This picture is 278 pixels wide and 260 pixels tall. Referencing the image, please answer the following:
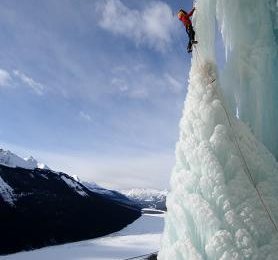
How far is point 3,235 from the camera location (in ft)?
299

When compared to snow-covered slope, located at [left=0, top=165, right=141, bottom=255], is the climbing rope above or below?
below

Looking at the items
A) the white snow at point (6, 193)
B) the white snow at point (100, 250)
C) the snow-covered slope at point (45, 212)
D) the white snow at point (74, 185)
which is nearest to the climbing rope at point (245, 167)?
the white snow at point (100, 250)

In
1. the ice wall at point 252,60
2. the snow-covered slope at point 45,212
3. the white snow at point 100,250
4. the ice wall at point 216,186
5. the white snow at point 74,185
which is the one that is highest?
the white snow at point 74,185

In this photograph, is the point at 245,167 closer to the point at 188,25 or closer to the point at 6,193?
the point at 188,25

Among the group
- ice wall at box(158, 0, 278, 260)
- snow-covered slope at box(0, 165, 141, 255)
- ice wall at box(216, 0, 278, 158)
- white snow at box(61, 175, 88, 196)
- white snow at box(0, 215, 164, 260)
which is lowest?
ice wall at box(158, 0, 278, 260)

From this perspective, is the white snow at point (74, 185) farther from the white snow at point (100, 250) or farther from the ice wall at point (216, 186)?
the ice wall at point (216, 186)

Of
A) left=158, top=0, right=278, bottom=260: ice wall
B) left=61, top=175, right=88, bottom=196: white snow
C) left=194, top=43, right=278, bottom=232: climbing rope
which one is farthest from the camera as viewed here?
left=61, top=175, right=88, bottom=196: white snow

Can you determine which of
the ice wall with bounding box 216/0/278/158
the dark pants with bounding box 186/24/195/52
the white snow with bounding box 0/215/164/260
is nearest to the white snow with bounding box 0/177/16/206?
the white snow with bounding box 0/215/164/260

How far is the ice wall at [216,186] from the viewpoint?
8320 millimetres

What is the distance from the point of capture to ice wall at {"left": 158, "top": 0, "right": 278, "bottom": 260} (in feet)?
27.3

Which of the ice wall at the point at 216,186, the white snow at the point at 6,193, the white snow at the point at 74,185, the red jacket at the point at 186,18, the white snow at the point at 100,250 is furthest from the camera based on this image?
the white snow at the point at 74,185

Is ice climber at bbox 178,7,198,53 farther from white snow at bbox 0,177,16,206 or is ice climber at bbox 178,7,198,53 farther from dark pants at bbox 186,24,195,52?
white snow at bbox 0,177,16,206

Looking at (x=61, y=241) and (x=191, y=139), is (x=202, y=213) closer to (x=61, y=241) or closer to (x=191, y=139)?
(x=191, y=139)

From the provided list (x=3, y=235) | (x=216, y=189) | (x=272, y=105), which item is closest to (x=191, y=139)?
(x=216, y=189)
